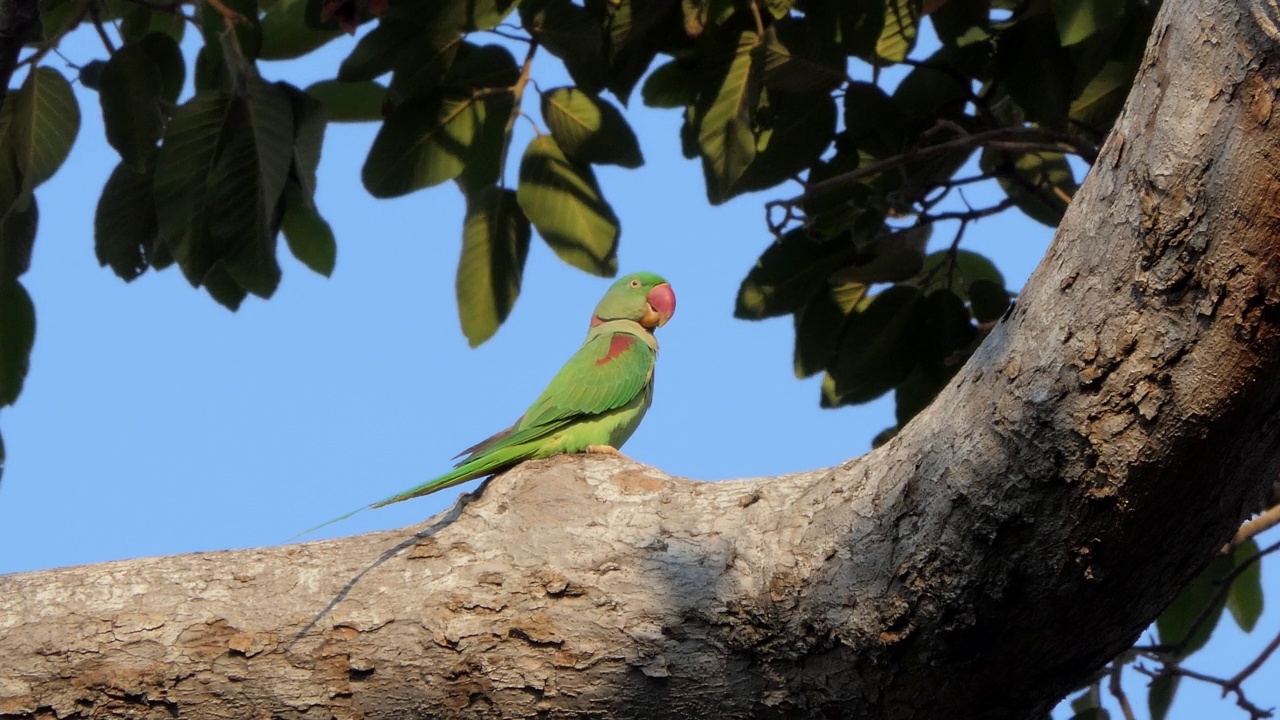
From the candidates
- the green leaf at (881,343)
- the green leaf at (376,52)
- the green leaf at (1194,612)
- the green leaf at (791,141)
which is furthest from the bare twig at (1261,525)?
the green leaf at (376,52)

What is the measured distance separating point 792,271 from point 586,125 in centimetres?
86

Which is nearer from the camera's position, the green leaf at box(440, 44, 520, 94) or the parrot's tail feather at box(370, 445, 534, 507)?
the parrot's tail feather at box(370, 445, 534, 507)

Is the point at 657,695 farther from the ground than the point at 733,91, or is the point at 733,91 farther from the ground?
the point at 733,91

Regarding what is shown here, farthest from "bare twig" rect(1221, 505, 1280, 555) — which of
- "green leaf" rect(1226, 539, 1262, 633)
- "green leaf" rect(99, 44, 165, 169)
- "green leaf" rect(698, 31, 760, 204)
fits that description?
"green leaf" rect(99, 44, 165, 169)

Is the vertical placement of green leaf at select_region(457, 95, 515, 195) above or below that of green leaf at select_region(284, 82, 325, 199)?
above

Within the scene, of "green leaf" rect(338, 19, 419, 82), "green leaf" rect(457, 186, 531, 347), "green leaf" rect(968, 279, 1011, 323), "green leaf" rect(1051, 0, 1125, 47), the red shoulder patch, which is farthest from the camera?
the red shoulder patch

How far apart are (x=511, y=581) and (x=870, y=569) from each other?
0.76 m

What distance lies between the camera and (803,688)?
2.38 metres

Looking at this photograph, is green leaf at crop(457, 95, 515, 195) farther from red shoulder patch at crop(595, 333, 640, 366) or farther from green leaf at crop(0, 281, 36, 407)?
green leaf at crop(0, 281, 36, 407)

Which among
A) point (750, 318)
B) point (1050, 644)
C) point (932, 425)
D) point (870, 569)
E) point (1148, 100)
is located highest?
point (750, 318)

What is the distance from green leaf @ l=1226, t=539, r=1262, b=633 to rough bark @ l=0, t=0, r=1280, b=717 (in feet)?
6.88

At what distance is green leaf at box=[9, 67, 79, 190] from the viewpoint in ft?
11.7

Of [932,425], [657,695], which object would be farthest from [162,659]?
[932,425]

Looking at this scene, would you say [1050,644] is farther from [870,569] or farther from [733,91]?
[733,91]
